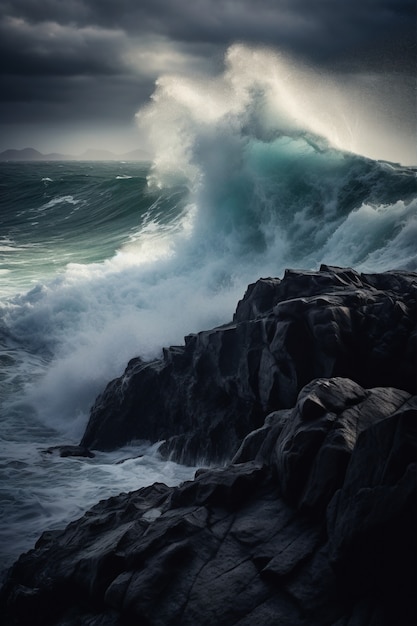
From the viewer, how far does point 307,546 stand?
461cm

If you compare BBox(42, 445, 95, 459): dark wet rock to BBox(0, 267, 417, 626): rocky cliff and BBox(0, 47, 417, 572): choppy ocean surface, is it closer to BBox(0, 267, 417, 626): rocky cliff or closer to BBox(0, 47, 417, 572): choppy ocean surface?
BBox(0, 47, 417, 572): choppy ocean surface

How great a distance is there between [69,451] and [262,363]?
4.75 metres

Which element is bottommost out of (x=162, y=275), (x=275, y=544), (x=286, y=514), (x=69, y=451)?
(x=69, y=451)

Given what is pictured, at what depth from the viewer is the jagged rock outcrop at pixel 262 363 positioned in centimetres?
763

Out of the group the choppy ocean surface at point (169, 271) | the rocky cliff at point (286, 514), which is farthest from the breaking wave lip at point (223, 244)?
the rocky cliff at point (286, 514)

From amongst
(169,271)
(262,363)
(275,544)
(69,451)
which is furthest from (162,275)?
(275,544)

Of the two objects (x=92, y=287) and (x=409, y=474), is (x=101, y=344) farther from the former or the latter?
(x=409, y=474)

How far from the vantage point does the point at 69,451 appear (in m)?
10.7

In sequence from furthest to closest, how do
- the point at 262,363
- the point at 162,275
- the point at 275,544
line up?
1. the point at 162,275
2. the point at 262,363
3. the point at 275,544

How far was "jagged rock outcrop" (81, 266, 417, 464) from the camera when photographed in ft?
25.0

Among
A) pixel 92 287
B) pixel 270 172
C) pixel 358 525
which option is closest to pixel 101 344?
pixel 92 287

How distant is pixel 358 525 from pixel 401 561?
37cm

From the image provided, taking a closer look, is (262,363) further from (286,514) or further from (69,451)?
(69,451)

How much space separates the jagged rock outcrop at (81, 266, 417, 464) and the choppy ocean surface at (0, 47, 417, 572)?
0.75m
